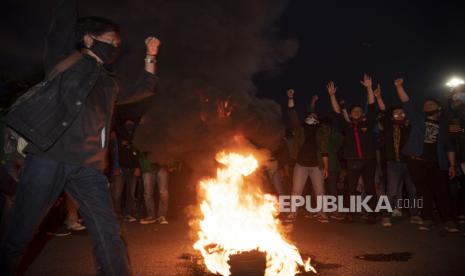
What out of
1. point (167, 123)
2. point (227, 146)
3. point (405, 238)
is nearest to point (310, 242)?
point (405, 238)

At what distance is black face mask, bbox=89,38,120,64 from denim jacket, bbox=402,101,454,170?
607 centimetres

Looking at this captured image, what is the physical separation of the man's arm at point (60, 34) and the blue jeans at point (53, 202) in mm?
765

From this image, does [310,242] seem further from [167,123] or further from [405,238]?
[167,123]

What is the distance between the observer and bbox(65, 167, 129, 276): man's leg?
2924 mm

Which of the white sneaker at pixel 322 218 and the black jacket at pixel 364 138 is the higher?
the black jacket at pixel 364 138

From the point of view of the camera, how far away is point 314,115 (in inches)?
351

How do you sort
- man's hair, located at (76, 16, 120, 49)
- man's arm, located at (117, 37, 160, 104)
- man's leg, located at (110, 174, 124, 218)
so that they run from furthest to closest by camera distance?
1. man's leg, located at (110, 174, 124, 218)
2. man's arm, located at (117, 37, 160, 104)
3. man's hair, located at (76, 16, 120, 49)

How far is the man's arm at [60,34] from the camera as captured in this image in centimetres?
302

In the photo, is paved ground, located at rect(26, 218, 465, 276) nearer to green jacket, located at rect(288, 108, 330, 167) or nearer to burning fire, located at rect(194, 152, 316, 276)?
burning fire, located at rect(194, 152, 316, 276)

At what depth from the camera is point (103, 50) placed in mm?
Answer: 3230

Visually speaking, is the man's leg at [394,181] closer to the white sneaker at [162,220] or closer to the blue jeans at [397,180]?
the blue jeans at [397,180]

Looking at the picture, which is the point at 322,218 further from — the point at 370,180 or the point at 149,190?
the point at 149,190

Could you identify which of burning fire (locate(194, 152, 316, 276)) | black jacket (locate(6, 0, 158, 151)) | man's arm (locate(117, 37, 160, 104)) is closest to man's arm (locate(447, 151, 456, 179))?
burning fire (locate(194, 152, 316, 276))

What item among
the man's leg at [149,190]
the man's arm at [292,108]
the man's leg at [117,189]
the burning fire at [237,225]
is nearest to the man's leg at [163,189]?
the man's leg at [149,190]
